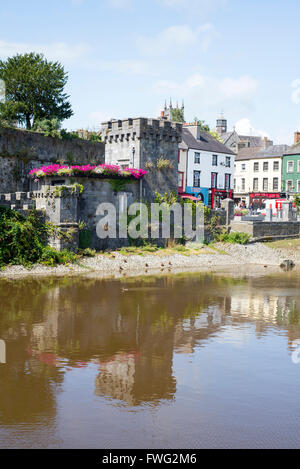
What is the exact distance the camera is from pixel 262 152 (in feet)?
244

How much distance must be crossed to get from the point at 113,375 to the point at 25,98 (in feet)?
109

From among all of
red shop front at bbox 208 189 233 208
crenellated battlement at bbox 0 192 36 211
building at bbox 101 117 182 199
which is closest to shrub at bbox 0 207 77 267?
crenellated battlement at bbox 0 192 36 211

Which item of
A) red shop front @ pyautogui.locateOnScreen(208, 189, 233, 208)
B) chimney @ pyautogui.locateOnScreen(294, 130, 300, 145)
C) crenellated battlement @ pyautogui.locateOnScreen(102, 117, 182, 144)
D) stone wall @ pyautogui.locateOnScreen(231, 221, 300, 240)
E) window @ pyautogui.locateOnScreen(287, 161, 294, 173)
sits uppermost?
chimney @ pyautogui.locateOnScreen(294, 130, 300, 145)

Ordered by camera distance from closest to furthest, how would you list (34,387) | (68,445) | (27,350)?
(68,445) → (34,387) → (27,350)

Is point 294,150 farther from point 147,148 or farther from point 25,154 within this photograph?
point 25,154

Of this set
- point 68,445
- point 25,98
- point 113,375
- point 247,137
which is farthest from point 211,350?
point 247,137

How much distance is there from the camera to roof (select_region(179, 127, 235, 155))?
56219 millimetres

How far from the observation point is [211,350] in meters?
14.9

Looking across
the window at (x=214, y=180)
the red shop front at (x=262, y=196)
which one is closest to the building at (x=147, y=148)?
the window at (x=214, y=180)

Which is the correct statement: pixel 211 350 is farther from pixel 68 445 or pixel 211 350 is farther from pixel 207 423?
pixel 68 445

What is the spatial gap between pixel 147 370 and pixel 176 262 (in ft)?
67.9
